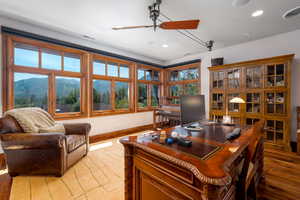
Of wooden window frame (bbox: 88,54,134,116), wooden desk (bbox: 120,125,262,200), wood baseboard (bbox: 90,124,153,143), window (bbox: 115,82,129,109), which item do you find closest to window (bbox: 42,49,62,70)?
wooden window frame (bbox: 88,54,134,116)

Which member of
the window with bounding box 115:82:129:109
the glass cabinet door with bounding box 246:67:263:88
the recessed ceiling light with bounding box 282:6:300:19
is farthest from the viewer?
the window with bounding box 115:82:129:109

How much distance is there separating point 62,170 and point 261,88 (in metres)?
4.51

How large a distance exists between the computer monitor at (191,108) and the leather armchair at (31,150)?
1867 millimetres

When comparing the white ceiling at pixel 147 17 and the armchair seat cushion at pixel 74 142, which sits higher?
the white ceiling at pixel 147 17

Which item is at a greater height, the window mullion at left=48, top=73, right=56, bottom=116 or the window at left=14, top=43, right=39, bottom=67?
the window at left=14, top=43, right=39, bottom=67

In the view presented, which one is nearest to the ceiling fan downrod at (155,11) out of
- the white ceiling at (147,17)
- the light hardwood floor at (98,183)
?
the white ceiling at (147,17)

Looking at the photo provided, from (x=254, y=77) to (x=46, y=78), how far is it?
5.20 meters

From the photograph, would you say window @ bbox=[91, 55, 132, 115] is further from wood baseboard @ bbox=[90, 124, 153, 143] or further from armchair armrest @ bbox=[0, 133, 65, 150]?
armchair armrest @ bbox=[0, 133, 65, 150]

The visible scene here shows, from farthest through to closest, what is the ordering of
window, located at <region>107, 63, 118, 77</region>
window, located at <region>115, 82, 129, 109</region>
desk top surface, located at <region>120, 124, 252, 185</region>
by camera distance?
window, located at <region>115, 82, 129, 109</region> → window, located at <region>107, 63, 118, 77</region> → desk top surface, located at <region>120, 124, 252, 185</region>

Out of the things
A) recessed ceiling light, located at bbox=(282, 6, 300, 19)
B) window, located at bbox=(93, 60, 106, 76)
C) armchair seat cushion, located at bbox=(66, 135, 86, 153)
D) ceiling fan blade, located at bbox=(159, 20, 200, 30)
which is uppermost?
recessed ceiling light, located at bbox=(282, 6, 300, 19)

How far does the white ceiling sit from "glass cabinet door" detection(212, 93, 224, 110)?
1.55m

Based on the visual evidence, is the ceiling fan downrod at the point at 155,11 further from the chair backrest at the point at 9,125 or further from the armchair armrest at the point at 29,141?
the chair backrest at the point at 9,125

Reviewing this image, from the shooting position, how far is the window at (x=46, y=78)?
9.05 ft

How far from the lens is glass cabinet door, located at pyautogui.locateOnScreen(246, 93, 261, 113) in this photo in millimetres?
3264
